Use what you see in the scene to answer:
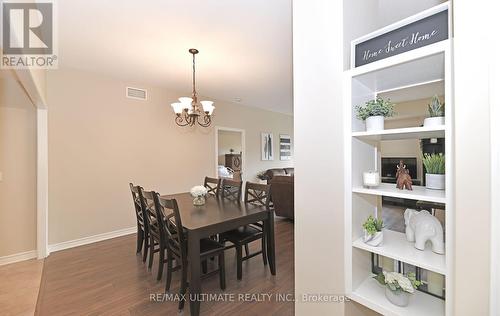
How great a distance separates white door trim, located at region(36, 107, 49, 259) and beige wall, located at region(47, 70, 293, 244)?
126mm

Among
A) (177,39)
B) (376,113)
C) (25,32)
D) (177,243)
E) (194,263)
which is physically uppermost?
(177,39)

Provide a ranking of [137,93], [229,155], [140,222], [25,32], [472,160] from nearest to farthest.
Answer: [472,160] → [25,32] → [140,222] → [137,93] → [229,155]

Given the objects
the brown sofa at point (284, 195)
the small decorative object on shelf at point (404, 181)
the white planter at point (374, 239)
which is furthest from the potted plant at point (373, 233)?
the brown sofa at point (284, 195)

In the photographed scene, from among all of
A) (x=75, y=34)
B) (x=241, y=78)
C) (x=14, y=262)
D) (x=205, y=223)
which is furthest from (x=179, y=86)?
(x=14, y=262)

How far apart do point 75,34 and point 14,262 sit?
117 inches

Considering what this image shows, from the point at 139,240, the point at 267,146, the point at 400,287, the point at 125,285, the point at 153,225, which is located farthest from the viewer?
the point at 267,146

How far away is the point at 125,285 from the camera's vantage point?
7.79 feet

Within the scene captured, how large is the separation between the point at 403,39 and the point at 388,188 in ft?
2.25

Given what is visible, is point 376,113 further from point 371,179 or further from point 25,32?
point 25,32

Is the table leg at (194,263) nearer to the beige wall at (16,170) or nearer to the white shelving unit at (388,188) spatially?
the white shelving unit at (388,188)

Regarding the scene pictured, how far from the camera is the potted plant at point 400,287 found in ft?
Answer: 3.29

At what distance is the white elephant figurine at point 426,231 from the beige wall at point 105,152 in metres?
4.02

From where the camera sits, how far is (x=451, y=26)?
0.85m

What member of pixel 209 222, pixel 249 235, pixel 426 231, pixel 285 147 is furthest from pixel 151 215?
pixel 285 147
